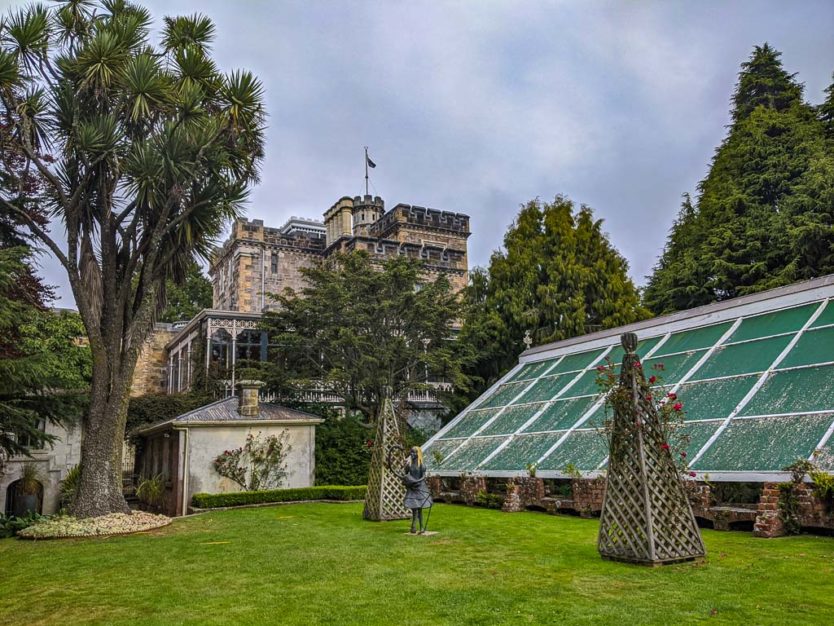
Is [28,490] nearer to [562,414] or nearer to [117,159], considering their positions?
[117,159]

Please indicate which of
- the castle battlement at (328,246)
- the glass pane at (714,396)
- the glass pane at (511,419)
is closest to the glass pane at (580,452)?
the glass pane at (714,396)

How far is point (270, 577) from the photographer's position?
7117 mm

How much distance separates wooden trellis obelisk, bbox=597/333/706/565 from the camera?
22.5 feet

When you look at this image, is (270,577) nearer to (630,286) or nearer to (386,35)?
(386,35)

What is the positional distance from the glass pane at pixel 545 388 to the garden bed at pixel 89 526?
9104 millimetres

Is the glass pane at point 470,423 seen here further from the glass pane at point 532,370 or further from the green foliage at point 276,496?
the green foliage at point 276,496

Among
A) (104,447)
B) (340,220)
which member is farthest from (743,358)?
(340,220)

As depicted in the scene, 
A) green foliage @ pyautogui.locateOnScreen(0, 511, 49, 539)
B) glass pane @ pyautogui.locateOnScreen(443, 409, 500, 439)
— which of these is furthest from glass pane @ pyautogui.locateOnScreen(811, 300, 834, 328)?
green foliage @ pyautogui.locateOnScreen(0, 511, 49, 539)

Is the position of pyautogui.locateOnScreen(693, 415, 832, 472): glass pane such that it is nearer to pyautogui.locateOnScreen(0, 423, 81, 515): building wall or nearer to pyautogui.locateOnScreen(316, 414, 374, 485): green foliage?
pyautogui.locateOnScreen(316, 414, 374, 485): green foliage

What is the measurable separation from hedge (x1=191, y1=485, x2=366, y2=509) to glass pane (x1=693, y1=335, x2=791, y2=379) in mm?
9194

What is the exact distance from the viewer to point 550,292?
74.4 ft

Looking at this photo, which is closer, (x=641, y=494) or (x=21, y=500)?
(x=641, y=494)

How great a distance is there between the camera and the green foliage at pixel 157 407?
70.2 feet

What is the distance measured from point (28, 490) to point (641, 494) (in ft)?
64.2
